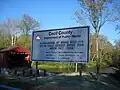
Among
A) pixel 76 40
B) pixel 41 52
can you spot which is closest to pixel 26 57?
A: pixel 41 52

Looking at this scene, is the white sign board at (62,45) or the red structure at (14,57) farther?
the red structure at (14,57)

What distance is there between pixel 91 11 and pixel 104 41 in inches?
739

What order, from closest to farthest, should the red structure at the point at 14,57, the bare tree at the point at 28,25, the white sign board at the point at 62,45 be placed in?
the white sign board at the point at 62,45
the red structure at the point at 14,57
the bare tree at the point at 28,25

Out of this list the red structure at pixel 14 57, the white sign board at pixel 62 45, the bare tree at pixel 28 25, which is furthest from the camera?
the bare tree at pixel 28 25

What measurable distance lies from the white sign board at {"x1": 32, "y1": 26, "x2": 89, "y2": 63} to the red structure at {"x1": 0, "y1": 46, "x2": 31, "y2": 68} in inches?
879

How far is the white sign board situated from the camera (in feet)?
42.6

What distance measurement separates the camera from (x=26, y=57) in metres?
40.7

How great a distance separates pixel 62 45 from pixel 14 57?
2686cm

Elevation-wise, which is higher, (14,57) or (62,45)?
(62,45)

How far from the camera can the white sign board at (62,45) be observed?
1299 cm

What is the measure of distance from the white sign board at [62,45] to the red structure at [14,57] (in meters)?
22.3

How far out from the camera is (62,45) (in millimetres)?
14180

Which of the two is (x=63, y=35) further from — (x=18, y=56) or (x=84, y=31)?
(x=18, y=56)

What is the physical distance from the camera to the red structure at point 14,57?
37188mm
